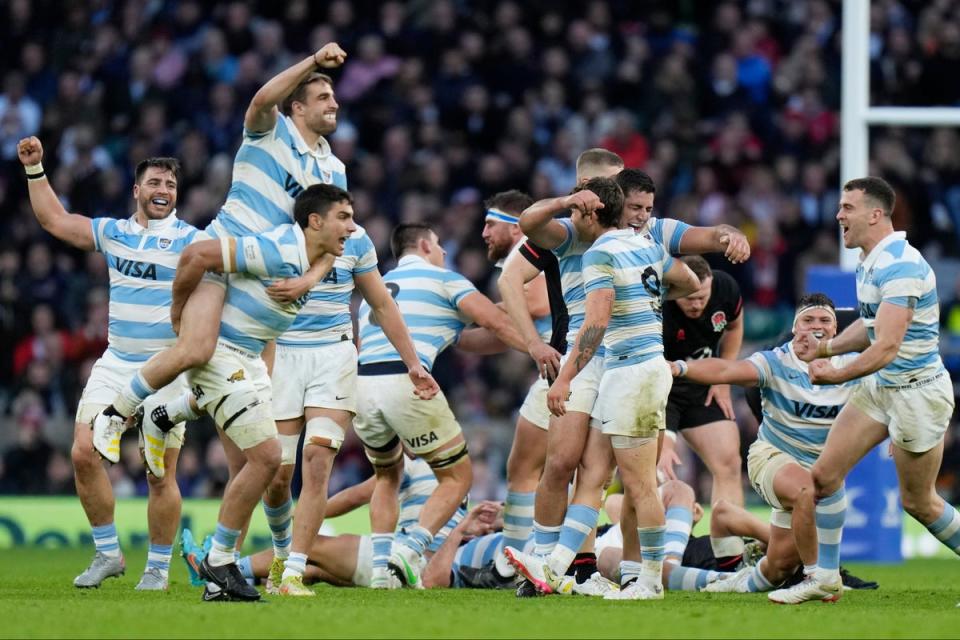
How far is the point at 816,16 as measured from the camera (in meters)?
18.3

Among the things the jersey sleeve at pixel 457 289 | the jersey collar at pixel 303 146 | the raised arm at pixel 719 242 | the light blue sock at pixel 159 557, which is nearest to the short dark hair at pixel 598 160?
the raised arm at pixel 719 242

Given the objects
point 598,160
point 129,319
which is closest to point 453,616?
point 129,319

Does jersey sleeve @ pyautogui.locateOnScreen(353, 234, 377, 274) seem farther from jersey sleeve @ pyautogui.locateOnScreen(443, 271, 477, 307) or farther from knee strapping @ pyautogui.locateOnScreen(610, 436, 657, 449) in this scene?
knee strapping @ pyautogui.locateOnScreen(610, 436, 657, 449)

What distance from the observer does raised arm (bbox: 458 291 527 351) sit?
9.64 m

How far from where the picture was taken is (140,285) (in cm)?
883

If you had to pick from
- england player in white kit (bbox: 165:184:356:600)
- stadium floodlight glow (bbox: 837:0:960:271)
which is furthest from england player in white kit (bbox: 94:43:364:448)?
stadium floodlight glow (bbox: 837:0:960:271)

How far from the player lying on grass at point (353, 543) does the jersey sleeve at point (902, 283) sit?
331 cm

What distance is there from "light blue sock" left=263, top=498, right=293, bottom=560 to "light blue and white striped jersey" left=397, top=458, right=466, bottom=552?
1.25 meters

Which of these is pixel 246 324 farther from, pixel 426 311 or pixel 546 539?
pixel 426 311

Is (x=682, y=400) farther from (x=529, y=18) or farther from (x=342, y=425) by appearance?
(x=529, y=18)

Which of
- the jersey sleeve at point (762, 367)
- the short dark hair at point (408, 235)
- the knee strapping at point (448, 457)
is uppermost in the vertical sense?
the short dark hair at point (408, 235)

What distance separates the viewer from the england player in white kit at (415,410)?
945 centimetres

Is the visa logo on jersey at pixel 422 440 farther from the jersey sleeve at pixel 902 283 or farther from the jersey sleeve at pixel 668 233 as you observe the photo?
the jersey sleeve at pixel 902 283

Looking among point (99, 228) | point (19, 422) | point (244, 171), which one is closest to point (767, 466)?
point (244, 171)
